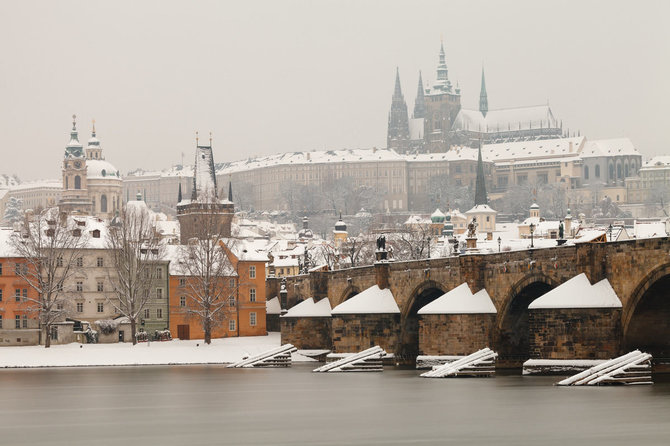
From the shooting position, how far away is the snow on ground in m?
79.1

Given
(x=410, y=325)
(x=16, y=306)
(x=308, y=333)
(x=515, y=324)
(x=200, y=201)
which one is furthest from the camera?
(x=200, y=201)

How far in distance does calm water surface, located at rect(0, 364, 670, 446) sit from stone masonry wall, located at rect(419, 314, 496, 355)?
200cm

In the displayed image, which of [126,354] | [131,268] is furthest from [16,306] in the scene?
[126,354]

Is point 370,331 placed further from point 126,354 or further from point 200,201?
point 200,201

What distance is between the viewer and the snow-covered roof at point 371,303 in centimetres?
6894

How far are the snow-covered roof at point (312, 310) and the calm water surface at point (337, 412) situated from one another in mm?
20203

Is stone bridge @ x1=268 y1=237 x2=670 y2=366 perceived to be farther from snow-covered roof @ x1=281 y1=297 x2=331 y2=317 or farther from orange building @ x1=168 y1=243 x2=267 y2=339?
orange building @ x1=168 y1=243 x2=267 y2=339

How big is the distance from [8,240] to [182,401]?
1812 inches

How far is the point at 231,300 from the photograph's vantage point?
316 feet

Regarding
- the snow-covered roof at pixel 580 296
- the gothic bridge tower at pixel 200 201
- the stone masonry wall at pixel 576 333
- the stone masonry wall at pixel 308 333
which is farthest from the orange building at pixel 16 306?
the snow-covered roof at pixel 580 296

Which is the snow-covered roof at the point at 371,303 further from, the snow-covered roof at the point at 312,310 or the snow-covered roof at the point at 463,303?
the snow-covered roof at the point at 312,310

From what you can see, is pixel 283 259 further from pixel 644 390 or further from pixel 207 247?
pixel 644 390

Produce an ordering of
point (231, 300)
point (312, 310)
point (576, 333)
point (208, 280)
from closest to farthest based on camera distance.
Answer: point (576, 333), point (312, 310), point (208, 280), point (231, 300)

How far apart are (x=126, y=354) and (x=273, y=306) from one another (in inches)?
927
